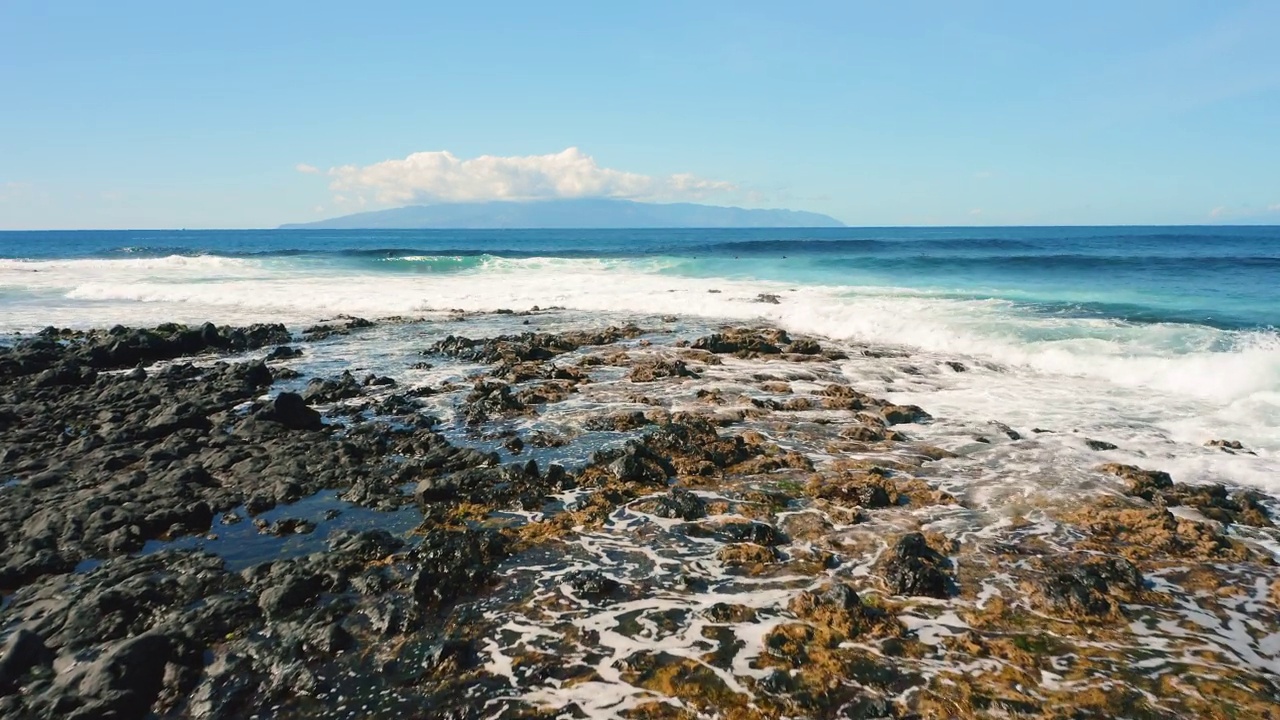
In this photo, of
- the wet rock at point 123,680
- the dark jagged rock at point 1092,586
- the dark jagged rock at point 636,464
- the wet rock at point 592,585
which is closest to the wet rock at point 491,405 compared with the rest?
the dark jagged rock at point 636,464

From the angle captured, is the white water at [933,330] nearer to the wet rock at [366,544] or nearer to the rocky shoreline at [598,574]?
the rocky shoreline at [598,574]

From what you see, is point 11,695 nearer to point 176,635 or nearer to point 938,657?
point 176,635

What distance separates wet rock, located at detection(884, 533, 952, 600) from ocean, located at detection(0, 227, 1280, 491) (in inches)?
207

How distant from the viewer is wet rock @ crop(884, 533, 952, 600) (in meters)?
6.43

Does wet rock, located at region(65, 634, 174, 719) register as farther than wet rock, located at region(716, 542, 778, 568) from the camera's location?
No

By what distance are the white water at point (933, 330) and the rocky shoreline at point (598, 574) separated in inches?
86.9

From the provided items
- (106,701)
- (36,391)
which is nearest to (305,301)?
(36,391)

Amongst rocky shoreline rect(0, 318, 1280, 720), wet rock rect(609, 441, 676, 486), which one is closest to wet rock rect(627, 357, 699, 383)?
rocky shoreline rect(0, 318, 1280, 720)

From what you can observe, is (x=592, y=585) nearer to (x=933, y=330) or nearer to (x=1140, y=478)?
(x=1140, y=478)

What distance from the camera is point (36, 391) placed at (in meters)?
14.0

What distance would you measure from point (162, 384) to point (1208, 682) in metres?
16.8

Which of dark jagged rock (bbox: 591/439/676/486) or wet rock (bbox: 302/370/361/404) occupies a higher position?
wet rock (bbox: 302/370/361/404)

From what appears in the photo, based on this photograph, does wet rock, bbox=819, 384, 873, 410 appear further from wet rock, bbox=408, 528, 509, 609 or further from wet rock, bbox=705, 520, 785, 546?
wet rock, bbox=408, 528, 509, 609

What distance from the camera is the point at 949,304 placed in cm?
2583
